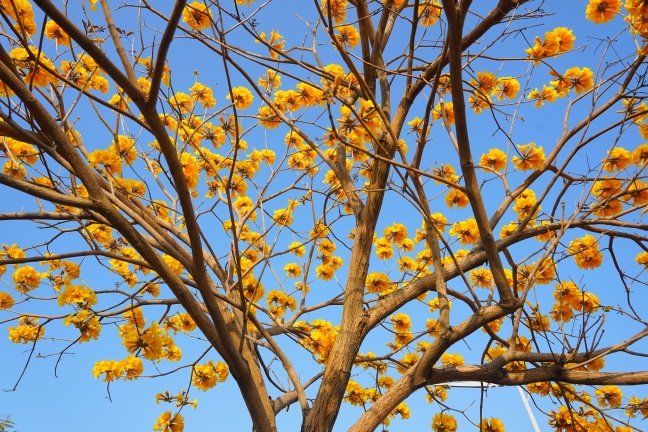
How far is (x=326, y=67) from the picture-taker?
3.38 metres

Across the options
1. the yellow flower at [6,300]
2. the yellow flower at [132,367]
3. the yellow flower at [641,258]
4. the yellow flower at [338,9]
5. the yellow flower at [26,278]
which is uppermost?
the yellow flower at [338,9]

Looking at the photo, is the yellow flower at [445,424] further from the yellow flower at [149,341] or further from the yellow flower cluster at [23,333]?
the yellow flower cluster at [23,333]

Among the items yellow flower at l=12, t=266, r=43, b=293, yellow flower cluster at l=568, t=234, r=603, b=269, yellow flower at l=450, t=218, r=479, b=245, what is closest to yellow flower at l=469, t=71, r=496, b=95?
yellow flower at l=450, t=218, r=479, b=245

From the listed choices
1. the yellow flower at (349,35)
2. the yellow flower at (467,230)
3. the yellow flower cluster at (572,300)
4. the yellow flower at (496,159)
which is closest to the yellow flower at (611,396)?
the yellow flower cluster at (572,300)

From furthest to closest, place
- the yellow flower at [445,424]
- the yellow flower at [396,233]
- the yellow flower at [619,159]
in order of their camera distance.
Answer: the yellow flower at [396,233] → the yellow flower at [445,424] → the yellow flower at [619,159]

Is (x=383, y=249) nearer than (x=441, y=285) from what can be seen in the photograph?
No

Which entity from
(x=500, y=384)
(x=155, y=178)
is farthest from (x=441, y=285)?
(x=155, y=178)

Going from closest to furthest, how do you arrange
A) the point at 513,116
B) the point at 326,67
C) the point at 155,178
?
the point at 513,116
the point at 326,67
the point at 155,178

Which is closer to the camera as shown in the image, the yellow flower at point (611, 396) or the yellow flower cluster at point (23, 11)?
the yellow flower cluster at point (23, 11)

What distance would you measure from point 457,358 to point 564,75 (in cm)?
229

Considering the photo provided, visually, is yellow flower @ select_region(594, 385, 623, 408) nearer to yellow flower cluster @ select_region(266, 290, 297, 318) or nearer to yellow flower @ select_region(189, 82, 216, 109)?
yellow flower cluster @ select_region(266, 290, 297, 318)

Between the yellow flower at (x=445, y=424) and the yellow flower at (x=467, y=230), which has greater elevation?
the yellow flower at (x=467, y=230)

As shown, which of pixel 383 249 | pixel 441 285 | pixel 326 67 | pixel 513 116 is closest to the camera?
pixel 441 285

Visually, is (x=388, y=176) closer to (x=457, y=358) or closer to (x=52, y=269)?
(x=457, y=358)
